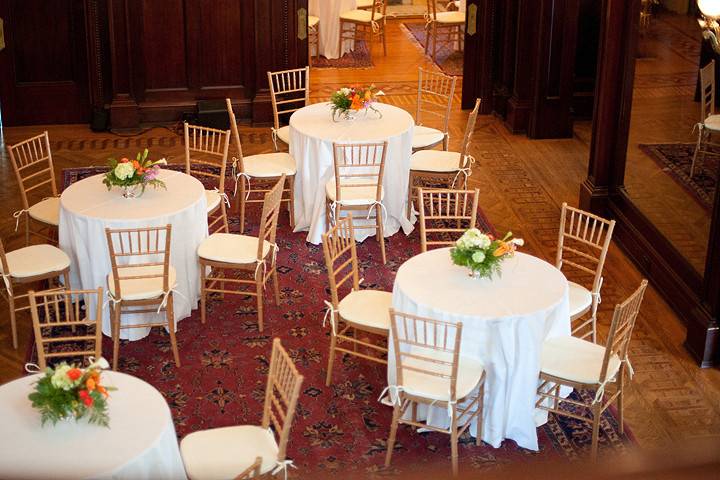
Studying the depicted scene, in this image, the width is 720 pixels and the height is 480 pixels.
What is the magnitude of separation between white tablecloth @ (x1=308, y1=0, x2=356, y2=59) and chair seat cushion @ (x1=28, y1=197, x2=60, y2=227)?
6.45 meters

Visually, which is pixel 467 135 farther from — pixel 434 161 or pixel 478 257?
pixel 478 257

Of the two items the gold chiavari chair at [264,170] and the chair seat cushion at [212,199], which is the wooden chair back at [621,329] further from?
the gold chiavari chair at [264,170]

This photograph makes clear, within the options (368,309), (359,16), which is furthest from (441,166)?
(359,16)

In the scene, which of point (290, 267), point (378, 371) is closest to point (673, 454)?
point (378, 371)

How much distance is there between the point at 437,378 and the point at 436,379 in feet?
0.04

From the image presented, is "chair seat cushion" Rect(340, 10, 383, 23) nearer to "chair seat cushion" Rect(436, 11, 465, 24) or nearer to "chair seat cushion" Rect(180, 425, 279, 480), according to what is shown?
"chair seat cushion" Rect(436, 11, 465, 24)

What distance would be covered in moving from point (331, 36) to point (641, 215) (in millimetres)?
6494

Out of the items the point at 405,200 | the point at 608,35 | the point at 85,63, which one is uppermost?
the point at 608,35

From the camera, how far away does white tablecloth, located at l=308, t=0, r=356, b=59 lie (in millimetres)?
12023

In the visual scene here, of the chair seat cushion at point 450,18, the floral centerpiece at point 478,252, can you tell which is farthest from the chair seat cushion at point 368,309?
the chair seat cushion at point 450,18

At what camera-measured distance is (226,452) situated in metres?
3.81

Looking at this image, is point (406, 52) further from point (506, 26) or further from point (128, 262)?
point (128, 262)

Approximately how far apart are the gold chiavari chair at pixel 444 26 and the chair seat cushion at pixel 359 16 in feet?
2.29

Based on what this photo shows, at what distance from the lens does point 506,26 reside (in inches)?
378
